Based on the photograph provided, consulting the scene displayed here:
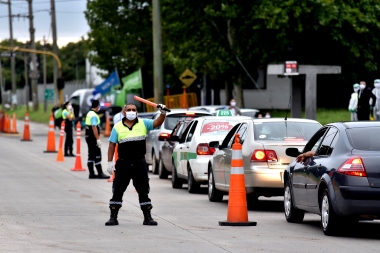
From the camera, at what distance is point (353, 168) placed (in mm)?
11664

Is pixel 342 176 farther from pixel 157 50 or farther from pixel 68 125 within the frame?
pixel 157 50

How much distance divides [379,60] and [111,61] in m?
22.2

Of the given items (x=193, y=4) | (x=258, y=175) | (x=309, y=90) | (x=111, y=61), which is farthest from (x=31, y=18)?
(x=258, y=175)

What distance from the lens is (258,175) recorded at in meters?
15.5

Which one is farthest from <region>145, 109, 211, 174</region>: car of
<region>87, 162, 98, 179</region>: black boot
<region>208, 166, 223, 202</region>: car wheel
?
<region>208, 166, 223, 202</region>: car wheel

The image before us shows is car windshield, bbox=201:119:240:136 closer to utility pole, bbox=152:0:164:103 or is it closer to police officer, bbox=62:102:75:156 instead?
police officer, bbox=62:102:75:156

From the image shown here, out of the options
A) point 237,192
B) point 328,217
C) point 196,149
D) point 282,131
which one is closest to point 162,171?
point 196,149

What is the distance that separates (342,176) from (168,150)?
11153 mm

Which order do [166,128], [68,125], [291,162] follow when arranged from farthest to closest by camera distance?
[68,125] → [166,128] → [291,162]

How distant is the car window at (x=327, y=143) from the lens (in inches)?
491

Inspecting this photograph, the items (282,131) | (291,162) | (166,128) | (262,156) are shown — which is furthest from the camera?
(166,128)

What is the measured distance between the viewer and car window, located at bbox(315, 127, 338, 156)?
12.5 metres

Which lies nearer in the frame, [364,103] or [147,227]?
[147,227]

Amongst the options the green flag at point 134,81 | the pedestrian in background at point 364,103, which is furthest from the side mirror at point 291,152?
the green flag at point 134,81
